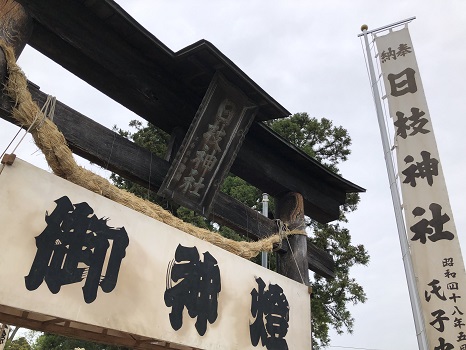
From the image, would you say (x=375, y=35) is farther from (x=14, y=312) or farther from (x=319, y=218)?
(x=14, y=312)

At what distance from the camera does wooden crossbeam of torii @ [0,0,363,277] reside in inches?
133

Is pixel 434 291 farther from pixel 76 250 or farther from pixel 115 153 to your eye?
pixel 76 250

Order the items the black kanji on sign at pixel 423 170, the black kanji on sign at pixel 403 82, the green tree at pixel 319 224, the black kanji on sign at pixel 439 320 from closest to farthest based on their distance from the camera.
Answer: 1. the black kanji on sign at pixel 439 320
2. the black kanji on sign at pixel 423 170
3. the black kanji on sign at pixel 403 82
4. the green tree at pixel 319 224

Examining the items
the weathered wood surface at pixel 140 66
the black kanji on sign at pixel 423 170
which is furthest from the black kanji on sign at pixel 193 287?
the black kanji on sign at pixel 423 170

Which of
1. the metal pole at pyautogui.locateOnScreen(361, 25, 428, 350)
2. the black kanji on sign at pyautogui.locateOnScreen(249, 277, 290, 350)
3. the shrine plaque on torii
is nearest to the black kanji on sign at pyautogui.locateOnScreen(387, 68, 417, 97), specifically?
the metal pole at pyautogui.locateOnScreen(361, 25, 428, 350)

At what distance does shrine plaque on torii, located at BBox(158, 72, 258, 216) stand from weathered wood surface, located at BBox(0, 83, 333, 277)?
23 centimetres

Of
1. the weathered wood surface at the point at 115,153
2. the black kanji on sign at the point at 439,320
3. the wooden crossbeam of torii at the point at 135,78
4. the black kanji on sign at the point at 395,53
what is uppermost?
the black kanji on sign at the point at 395,53

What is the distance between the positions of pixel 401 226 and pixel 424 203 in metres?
0.37

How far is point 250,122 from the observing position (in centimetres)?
432

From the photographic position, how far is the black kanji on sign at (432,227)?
176 inches

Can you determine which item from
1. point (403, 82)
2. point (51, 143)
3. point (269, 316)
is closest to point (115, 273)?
point (51, 143)

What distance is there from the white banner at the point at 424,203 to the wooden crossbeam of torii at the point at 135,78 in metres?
1.38

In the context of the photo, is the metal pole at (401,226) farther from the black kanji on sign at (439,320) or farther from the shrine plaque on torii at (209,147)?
the shrine plaque on torii at (209,147)

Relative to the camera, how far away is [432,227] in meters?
4.56
